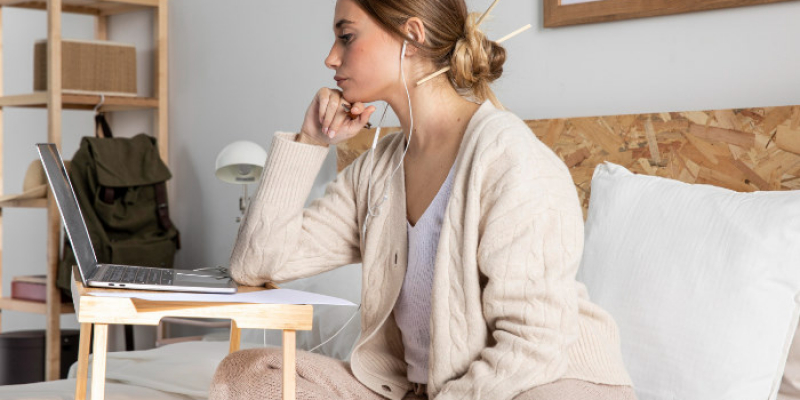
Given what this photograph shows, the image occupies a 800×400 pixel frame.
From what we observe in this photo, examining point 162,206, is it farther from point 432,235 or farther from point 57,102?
point 432,235

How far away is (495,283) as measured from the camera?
48.2 inches

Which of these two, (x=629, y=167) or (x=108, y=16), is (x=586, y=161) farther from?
(x=108, y=16)

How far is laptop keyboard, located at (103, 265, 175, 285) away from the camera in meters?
1.19

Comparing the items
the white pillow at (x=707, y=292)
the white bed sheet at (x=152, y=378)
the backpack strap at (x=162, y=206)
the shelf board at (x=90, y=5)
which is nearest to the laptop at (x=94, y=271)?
the white bed sheet at (x=152, y=378)

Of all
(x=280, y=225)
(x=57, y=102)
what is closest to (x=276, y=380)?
(x=280, y=225)

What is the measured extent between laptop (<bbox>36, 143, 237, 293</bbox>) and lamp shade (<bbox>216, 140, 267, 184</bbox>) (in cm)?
130

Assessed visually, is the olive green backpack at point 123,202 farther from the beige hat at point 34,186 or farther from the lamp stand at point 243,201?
the lamp stand at point 243,201

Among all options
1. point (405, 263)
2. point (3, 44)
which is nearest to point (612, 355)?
point (405, 263)

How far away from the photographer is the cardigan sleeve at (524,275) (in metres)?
1.19

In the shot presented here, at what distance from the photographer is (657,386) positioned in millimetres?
1466

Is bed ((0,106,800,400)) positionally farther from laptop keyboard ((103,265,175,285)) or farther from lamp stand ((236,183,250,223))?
lamp stand ((236,183,250,223))

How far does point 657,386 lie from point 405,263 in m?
0.47

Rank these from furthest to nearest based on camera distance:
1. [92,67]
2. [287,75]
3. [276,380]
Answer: [92,67]
[287,75]
[276,380]

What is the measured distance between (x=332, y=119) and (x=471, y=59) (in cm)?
26
